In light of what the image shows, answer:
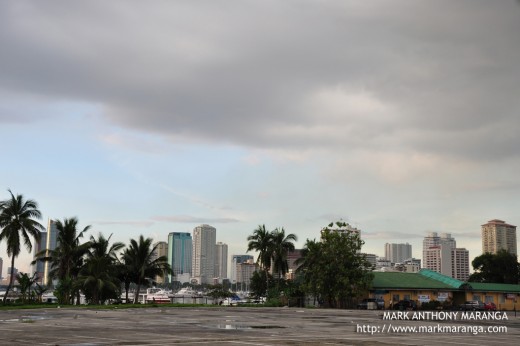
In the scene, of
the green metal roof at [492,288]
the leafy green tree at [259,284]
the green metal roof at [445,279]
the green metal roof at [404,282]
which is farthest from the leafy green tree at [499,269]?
the leafy green tree at [259,284]

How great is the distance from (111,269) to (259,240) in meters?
23.4

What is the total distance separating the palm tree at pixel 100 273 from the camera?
2229 inches

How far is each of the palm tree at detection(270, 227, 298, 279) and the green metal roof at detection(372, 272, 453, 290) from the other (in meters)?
13.1

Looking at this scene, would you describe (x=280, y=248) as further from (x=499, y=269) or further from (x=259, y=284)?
(x=499, y=269)

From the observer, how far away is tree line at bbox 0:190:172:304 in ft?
179

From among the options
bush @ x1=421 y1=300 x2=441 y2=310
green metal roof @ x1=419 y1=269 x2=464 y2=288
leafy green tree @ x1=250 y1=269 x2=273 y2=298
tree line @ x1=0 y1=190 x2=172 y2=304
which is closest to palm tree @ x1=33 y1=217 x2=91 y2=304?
tree line @ x1=0 y1=190 x2=172 y2=304

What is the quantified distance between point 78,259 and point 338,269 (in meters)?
29.1

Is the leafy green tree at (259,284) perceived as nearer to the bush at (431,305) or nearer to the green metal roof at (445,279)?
the green metal roof at (445,279)

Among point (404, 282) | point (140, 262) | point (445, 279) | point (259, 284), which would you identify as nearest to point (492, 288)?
point (445, 279)

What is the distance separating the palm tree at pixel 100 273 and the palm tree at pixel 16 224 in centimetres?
626

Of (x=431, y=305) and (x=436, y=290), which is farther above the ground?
(x=436, y=290)

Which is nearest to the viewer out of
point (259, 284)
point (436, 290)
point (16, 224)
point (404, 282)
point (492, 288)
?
point (16, 224)

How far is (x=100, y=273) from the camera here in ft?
189

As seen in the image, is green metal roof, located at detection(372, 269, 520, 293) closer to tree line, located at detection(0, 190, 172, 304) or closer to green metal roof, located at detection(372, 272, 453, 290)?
green metal roof, located at detection(372, 272, 453, 290)
